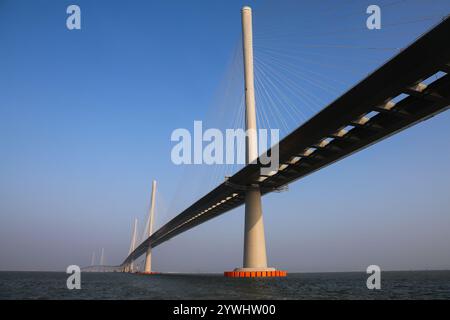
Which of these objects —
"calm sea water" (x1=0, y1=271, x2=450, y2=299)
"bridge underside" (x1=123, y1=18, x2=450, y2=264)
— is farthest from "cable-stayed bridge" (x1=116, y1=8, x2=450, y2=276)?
"calm sea water" (x1=0, y1=271, x2=450, y2=299)

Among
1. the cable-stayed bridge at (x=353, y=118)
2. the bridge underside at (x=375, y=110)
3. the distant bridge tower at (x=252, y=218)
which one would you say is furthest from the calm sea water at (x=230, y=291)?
the bridge underside at (x=375, y=110)

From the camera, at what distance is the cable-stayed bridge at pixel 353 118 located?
19172 mm

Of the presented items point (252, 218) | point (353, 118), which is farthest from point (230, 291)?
point (252, 218)

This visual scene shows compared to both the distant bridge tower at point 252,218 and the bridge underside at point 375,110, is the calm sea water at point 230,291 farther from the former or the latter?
the bridge underside at point 375,110

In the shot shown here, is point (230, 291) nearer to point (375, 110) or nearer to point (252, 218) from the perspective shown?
point (375, 110)

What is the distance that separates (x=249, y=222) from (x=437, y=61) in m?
25.8

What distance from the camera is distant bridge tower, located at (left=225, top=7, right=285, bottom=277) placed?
38938mm

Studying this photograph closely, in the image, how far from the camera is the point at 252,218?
4075 cm

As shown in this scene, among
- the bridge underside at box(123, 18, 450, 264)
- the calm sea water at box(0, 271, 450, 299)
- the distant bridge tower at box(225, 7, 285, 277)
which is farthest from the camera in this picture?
the distant bridge tower at box(225, 7, 285, 277)

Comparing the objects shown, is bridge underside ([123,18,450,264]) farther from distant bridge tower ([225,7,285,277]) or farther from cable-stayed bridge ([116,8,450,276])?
distant bridge tower ([225,7,285,277])

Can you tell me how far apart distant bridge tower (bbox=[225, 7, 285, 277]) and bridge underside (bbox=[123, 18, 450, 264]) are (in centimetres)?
248

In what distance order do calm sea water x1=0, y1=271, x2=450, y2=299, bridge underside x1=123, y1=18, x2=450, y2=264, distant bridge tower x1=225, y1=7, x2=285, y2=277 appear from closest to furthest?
bridge underside x1=123, y1=18, x2=450, y2=264 < calm sea water x1=0, y1=271, x2=450, y2=299 < distant bridge tower x1=225, y1=7, x2=285, y2=277
